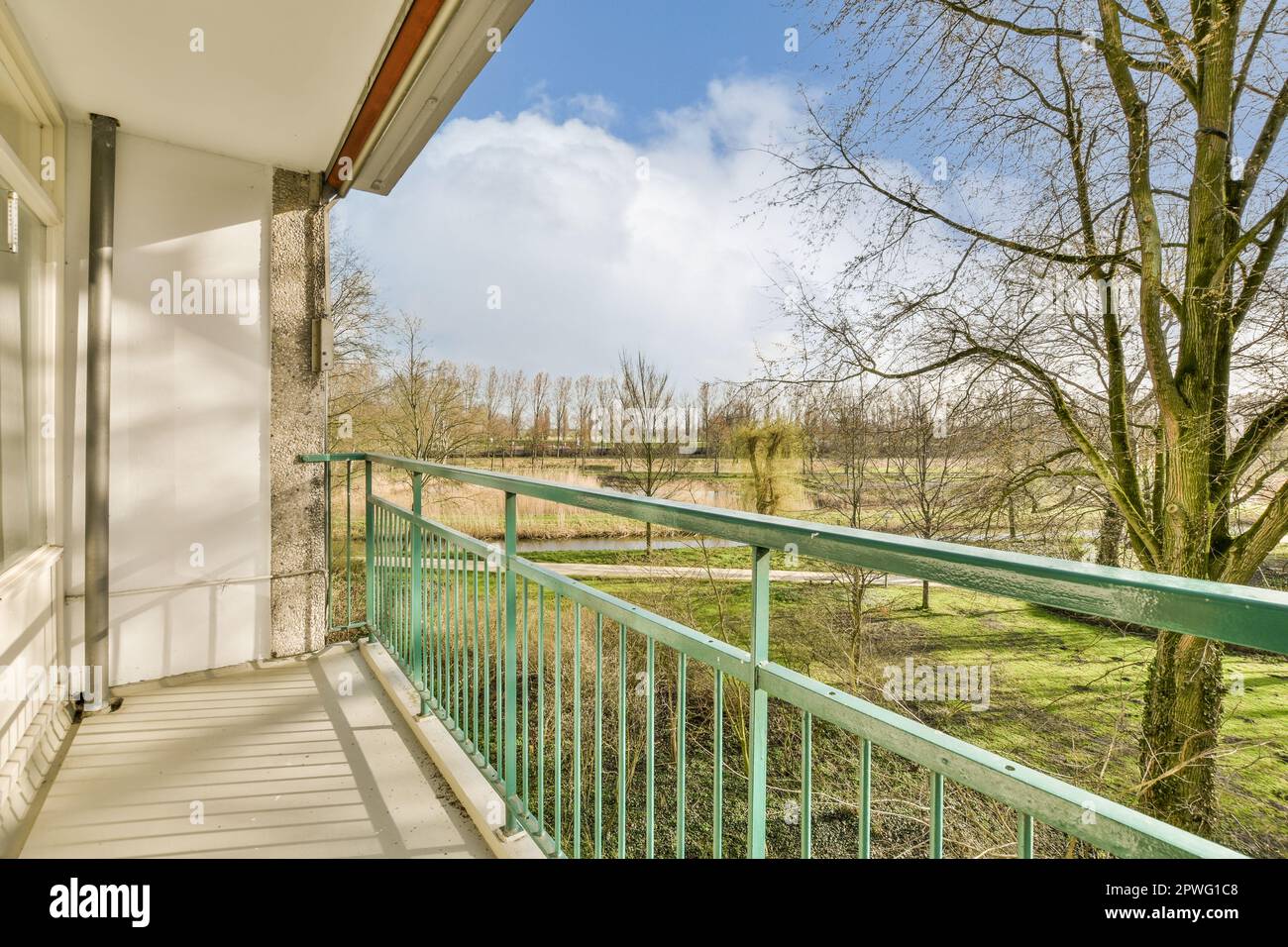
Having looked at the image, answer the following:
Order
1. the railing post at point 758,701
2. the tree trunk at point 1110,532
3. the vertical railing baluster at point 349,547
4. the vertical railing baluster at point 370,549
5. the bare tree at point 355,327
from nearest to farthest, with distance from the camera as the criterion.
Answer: the railing post at point 758,701 → the vertical railing baluster at point 370,549 → the vertical railing baluster at point 349,547 → the tree trunk at point 1110,532 → the bare tree at point 355,327

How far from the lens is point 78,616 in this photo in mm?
2826

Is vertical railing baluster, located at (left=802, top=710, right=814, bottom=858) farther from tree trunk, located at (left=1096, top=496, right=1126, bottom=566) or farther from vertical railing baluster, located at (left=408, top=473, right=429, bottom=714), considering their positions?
tree trunk, located at (left=1096, top=496, right=1126, bottom=566)

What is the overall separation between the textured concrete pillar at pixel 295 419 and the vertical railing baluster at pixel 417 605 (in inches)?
45.2

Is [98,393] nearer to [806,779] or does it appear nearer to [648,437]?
[806,779]

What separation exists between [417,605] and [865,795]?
2167 millimetres

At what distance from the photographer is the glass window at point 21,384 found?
2199 millimetres

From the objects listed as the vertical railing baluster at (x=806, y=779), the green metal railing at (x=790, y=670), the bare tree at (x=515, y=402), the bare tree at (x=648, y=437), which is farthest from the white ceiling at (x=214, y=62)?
the bare tree at (x=648, y=437)

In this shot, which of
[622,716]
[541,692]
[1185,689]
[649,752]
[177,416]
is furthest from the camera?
[1185,689]

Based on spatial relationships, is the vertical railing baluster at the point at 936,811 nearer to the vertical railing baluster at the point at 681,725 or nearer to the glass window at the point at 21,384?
the vertical railing baluster at the point at 681,725

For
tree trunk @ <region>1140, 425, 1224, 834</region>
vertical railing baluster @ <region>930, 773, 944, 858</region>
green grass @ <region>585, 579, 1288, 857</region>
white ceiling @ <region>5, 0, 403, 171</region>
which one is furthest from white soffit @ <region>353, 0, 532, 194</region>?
tree trunk @ <region>1140, 425, 1224, 834</region>

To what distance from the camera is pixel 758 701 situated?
39.9 inches

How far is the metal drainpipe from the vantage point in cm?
279

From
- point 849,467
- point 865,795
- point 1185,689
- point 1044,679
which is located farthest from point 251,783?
point 849,467
